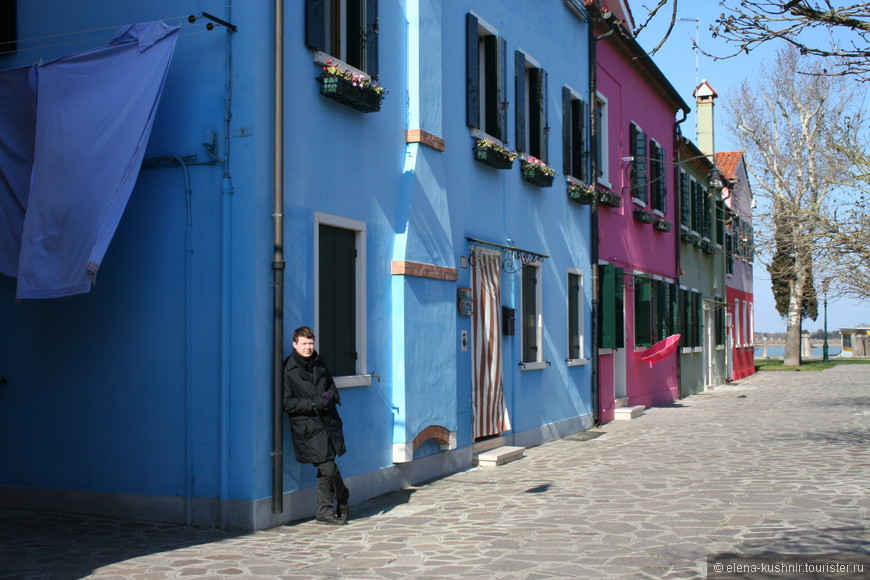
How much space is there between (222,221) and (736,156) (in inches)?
1303

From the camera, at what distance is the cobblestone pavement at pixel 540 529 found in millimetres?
6770

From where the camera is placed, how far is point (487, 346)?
41.7ft

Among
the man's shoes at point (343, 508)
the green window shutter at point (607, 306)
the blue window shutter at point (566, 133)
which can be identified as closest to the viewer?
the man's shoes at point (343, 508)

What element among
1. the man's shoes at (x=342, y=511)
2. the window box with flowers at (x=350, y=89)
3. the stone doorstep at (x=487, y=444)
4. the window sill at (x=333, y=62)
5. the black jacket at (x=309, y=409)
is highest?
the window sill at (x=333, y=62)

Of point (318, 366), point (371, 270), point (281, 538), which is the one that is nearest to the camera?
point (281, 538)

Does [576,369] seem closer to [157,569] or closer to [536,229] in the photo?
[536,229]

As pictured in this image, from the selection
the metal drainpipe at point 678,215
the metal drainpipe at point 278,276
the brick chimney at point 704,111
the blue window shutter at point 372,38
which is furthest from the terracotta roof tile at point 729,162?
the metal drainpipe at point 278,276

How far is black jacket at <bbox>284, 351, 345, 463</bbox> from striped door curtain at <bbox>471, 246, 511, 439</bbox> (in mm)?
4239

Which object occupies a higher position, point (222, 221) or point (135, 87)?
point (135, 87)

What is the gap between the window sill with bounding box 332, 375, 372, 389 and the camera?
30.4 feet

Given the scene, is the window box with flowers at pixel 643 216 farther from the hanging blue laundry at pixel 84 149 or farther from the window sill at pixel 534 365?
the hanging blue laundry at pixel 84 149

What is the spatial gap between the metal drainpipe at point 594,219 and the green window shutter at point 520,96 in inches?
138

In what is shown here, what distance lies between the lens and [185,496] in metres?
8.20

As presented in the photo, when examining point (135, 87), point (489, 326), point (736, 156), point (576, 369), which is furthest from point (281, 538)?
point (736, 156)
